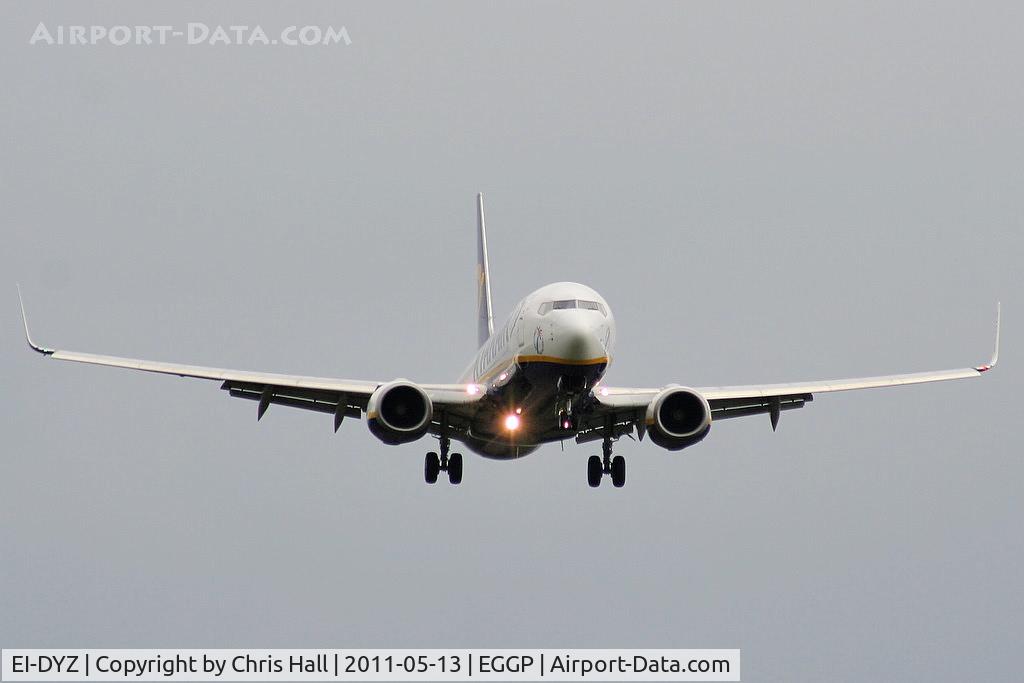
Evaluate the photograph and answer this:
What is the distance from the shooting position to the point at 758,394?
41.8 meters

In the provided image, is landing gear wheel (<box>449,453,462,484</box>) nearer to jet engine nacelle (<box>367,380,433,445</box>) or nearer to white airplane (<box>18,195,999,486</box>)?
white airplane (<box>18,195,999,486</box>)

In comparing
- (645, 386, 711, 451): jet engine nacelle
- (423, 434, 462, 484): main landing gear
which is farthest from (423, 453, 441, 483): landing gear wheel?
(645, 386, 711, 451): jet engine nacelle

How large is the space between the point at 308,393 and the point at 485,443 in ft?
17.9

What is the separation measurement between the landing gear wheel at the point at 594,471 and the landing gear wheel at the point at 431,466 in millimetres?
4339

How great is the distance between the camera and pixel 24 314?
136 feet

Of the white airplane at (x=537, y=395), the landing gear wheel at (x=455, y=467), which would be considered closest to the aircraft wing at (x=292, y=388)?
the white airplane at (x=537, y=395)

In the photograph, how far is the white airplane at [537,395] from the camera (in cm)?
3625

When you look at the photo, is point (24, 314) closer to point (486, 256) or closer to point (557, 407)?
point (557, 407)

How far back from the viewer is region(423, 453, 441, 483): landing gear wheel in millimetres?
43625

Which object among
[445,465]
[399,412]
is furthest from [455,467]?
[399,412]

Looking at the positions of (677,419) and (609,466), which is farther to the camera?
(609,466)

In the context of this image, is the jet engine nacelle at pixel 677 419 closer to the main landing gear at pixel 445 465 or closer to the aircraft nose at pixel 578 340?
the aircraft nose at pixel 578 340

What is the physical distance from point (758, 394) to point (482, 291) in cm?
2272

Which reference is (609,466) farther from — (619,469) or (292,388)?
(292,388)
